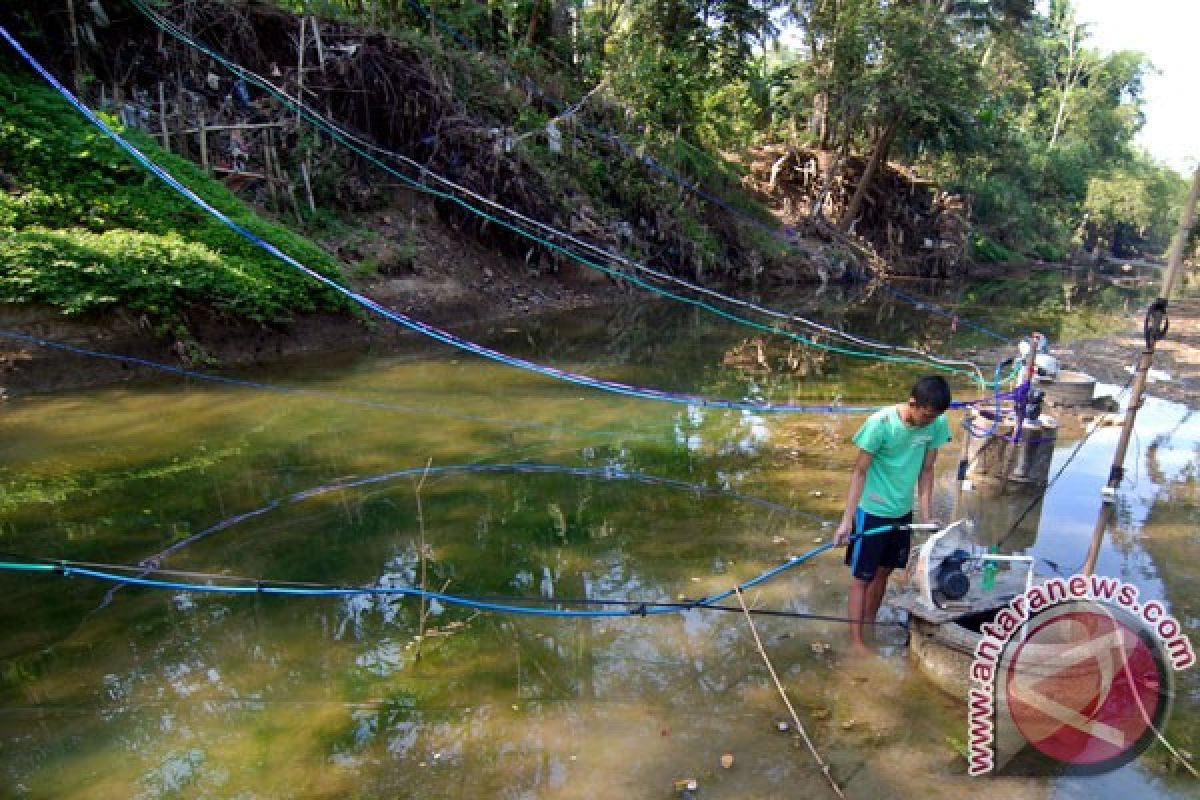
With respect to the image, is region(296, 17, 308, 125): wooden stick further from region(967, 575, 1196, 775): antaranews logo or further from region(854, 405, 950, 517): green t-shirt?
region(967, 575, 1196, 775): antaranews logo

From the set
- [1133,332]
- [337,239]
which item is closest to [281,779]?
[337,239]

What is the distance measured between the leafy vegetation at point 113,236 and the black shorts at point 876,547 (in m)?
8.06

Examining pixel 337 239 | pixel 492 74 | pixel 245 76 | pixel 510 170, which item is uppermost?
pixel 492 74

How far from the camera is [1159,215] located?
45.6m

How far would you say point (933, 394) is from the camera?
3.56m

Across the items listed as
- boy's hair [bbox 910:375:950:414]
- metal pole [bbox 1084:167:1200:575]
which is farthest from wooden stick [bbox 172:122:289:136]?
metal pole [bbox 1084:167:1200:575]

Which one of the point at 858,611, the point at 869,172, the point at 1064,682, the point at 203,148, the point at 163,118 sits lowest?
the point at 858,611

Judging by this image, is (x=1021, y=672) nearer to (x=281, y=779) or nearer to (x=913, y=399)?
(x=913, y=399)

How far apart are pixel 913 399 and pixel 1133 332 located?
16318 mm

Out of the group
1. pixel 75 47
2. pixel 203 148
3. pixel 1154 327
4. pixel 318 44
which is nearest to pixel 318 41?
pixel 318 44

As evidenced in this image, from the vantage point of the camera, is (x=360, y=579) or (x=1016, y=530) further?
(x=1016, y=530)

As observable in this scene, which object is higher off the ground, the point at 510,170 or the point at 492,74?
the point at 492,74

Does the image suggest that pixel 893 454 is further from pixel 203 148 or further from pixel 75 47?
pixel 75 47

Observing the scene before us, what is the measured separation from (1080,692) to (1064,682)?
0.46 ft
